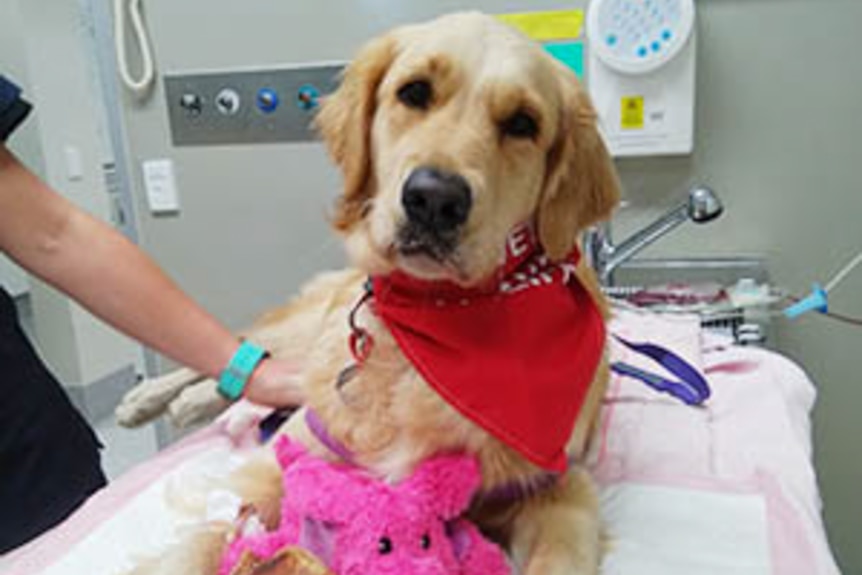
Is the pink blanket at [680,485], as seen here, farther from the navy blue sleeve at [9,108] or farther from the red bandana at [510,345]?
the navy blue sleeve at [9,108]

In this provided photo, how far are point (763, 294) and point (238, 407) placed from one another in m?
1.06

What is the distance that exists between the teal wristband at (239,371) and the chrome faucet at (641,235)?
0.71 meters

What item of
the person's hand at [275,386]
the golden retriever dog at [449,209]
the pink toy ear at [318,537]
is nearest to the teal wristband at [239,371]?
the person's hand at [275,386]

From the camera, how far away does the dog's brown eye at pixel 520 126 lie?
32.9 inches

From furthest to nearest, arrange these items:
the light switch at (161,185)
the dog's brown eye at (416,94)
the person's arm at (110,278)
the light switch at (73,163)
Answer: the light switch at (73,163)
the light switch at (161,185)
the person's arm at (110,278)
the dog's brown eye at (416,94)

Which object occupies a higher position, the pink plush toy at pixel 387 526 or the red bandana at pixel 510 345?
the red bandana at pixel 510 345

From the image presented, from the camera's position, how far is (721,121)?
5.19 ft

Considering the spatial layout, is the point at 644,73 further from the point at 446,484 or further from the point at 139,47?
the point at 139,47

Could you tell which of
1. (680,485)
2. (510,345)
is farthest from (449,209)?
(680,485)

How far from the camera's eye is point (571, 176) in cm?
88

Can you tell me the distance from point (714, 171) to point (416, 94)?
101 cm

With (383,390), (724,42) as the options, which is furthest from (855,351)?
(383,390)

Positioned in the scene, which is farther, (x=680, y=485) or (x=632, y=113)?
(x=632, y=113)

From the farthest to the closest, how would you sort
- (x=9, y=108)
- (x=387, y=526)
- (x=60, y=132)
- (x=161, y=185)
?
(x=60, y=132) → (x=161, y=185) → (x=9, y=108) → (x=387, y=526)
